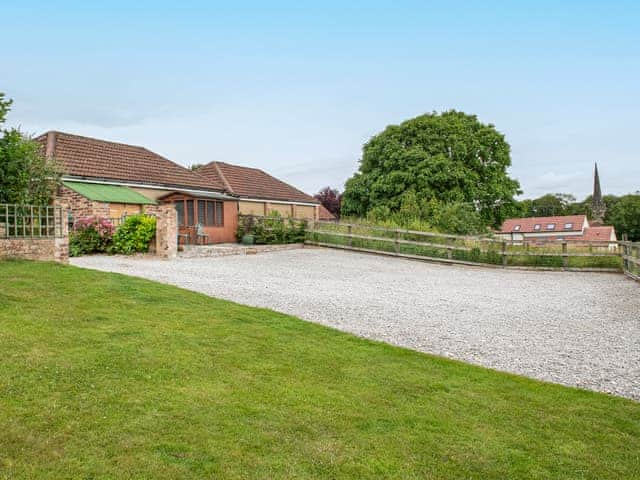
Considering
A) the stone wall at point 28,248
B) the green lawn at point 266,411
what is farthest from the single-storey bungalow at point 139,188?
the green lawn at point 266,411

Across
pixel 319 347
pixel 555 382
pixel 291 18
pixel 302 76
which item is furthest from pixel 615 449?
pixel 302 76

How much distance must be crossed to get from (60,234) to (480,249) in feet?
50.5

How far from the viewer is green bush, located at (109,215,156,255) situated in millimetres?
17125

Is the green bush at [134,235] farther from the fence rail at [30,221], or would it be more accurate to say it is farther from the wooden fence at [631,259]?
the wooden fence at [631,259]

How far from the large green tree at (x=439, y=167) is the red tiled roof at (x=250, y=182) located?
6413 millimetres

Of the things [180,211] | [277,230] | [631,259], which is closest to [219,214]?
[180,211]

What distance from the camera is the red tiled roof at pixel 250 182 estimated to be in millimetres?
29236

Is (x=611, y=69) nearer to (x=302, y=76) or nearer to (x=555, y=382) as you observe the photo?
(x=302, y=76)

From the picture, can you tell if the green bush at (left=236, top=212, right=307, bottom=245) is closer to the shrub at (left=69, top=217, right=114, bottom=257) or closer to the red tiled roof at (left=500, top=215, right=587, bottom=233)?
the shrub at (left=69, top=217, right=114, bottom=257)

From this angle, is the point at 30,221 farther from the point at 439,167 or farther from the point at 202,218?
the point at 439,167

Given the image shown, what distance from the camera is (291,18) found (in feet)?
43.8

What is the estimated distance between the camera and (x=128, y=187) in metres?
22.4

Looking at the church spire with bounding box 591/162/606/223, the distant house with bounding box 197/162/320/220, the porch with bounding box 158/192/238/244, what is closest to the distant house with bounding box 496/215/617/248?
the church spire with bounding box 591/162/606/223

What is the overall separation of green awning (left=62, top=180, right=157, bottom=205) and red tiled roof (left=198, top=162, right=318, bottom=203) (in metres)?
7.02
